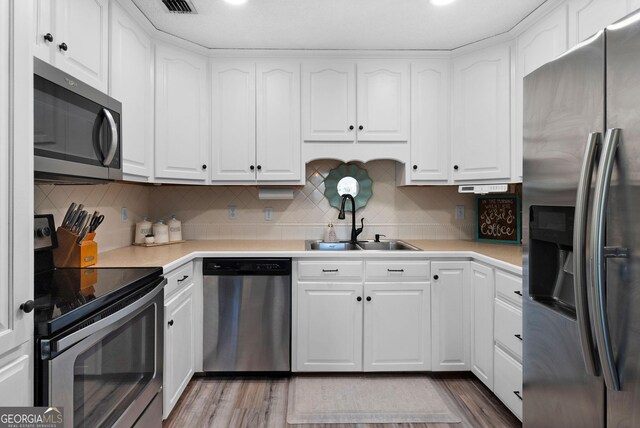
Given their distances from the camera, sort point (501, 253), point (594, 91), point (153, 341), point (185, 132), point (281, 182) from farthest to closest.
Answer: point (281, 182) → point (185, 132) → point (501, 253) → point (153, 341) → point (594, 91)

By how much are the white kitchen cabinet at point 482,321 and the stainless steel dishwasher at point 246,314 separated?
3.92 ft

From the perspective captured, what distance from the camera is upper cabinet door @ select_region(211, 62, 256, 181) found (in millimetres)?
2770

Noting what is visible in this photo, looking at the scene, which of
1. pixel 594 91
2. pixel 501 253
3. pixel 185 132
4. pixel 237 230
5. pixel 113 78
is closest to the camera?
pixel 594 91

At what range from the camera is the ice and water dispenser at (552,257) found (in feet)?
3.69

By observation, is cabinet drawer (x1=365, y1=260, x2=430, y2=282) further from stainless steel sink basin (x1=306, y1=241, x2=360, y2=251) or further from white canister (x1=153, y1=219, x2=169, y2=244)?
white canister (x1=153, y1=219, x2=169, y2=244)

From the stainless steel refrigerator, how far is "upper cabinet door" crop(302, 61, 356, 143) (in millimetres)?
1654

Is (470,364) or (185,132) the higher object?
(185,132)

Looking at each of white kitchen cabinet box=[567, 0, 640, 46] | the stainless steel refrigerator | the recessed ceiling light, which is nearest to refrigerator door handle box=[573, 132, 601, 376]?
the stainless steel refrigerator

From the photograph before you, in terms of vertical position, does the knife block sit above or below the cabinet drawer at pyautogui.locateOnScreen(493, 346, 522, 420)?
above

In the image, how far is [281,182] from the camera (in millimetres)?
2811

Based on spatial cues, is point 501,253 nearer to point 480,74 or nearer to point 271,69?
point 480,74

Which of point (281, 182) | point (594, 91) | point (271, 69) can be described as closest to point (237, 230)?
point (281, 182)

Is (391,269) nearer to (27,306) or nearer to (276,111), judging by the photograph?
(276,111)

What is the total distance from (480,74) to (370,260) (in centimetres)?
151
